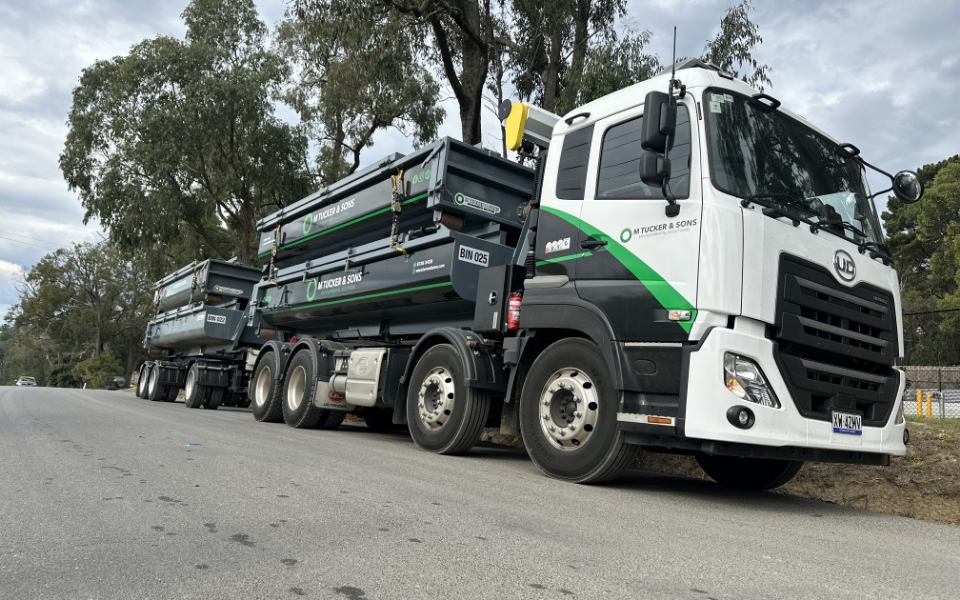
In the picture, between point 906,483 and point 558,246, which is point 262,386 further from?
point 906,483

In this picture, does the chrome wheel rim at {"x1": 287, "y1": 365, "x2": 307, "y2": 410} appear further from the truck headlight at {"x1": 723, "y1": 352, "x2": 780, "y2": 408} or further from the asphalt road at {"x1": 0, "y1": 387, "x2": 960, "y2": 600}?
the truck headlight at {"x1": 723, "y1": 352, "x2": 780, "y2": 408}

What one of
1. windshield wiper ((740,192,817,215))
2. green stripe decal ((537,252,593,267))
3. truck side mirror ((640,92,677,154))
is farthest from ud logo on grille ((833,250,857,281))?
green stripe decal ((537,252,593,267))

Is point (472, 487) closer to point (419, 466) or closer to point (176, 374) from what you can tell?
point (419, 466)

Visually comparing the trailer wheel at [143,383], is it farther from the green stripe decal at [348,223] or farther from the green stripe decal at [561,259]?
the green stripe decal at [561,259]

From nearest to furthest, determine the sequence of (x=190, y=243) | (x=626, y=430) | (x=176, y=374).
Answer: (x=626, y=430) < (x=176, y=374) < (x=190, y=243)

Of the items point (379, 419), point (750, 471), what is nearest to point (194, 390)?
point (379, 419)

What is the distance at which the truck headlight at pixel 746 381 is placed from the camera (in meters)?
4.57

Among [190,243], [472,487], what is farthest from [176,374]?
[472,487]

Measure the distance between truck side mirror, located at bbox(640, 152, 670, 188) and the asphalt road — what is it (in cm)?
218

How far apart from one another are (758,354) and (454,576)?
268cm

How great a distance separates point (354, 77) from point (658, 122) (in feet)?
48.5

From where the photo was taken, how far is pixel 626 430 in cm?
502

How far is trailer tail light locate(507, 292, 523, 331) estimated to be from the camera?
6227 millimetres

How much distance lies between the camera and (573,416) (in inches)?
217
